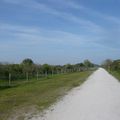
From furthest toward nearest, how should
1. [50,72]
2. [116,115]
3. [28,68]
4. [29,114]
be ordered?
[50,72] < [28,68] < [29,114] < [116,115]

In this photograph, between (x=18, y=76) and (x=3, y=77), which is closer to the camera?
(x=3, y=77)

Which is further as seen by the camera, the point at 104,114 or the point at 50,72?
the point at 50,72

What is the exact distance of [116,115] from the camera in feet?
35.7

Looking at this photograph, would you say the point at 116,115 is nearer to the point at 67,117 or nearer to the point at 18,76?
the point at 67,117

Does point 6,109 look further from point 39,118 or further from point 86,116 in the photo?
point 86,116

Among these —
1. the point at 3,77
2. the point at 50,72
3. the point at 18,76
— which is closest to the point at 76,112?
the point at 3,77

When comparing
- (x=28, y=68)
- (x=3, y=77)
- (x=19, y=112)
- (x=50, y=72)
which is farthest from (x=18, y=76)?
(x=19, y=112)

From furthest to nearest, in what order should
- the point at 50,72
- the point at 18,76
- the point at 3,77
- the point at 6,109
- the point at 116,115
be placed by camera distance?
1. the point at 50,72
2. the point at 18,76
3. the point at 3,77
4. the point at 6,109
5. the point at 116,115

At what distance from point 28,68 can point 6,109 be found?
40638 millimetres

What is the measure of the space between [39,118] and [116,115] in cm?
263

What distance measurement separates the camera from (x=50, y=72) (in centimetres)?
6994

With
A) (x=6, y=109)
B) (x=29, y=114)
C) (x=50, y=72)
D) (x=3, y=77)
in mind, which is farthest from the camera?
(x=50, y=72)

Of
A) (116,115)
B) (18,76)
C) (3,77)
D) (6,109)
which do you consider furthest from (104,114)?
(18,76)

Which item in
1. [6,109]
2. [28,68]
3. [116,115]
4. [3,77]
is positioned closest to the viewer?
[116,115]
